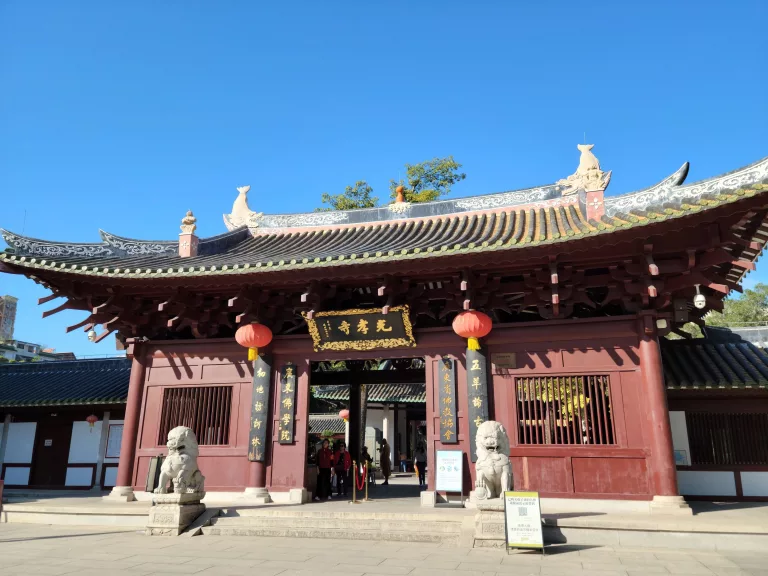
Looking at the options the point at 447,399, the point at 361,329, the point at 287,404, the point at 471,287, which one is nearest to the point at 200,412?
the point at 287,404

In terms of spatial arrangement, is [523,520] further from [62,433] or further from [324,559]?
[62,433]

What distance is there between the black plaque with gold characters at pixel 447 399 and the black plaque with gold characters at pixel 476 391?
287 mm

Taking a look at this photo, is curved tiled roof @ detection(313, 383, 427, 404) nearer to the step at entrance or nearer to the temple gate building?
the temple gate building

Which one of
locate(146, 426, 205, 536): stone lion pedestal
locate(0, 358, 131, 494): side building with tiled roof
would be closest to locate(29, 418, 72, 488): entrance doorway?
locate(0, 358, 131, 494): side building with tiled roof

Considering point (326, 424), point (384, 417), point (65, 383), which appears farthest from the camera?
point (326, 424)

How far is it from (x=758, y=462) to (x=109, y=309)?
12918 mm

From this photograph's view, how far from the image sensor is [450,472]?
934 centimetres

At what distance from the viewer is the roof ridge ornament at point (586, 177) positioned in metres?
10.1

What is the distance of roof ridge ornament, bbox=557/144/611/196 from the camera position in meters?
10.1

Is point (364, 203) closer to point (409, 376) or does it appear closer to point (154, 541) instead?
point (409, 376)

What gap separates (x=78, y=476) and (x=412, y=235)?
37.5 ft

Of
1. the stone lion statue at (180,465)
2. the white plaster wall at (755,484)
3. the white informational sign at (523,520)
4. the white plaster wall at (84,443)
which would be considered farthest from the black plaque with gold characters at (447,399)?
the white plaster wall at (84,443)

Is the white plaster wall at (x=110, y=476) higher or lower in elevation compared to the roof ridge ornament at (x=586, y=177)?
lower

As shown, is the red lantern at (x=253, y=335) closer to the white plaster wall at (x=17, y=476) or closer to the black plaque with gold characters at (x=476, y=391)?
the black plaque with gold characters at (x=476, y=391)
